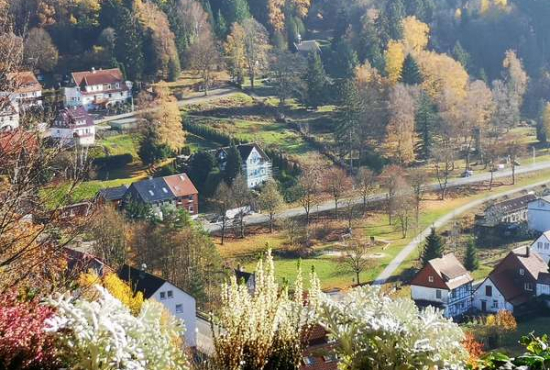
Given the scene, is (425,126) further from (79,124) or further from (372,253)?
(79,124)

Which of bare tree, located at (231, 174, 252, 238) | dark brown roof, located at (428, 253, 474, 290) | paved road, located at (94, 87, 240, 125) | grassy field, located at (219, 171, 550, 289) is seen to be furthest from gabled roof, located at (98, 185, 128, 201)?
dark brown roof, located at (428, 253, 474, 290)

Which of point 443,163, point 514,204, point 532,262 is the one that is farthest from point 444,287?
point 443,163

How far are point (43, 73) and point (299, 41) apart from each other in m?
16.3

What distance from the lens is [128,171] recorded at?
3312cm

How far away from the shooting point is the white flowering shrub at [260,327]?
520 centimetres

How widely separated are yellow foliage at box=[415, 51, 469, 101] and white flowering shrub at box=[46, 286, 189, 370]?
37.2 meters

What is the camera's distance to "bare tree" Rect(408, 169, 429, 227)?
3076 cm

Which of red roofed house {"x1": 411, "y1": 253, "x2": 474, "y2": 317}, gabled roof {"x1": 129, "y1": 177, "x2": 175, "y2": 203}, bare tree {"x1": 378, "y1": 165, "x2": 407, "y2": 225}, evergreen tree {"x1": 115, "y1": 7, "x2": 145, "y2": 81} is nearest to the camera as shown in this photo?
red roofed house {"x1": 411, "y1": 253, "x2": 474, "y2": 317}

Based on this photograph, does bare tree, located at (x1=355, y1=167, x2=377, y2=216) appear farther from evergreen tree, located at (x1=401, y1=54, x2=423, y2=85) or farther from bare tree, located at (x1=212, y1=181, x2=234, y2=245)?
evergreen tree, located at (x1=401, y1=54, x2=423, y2=85)

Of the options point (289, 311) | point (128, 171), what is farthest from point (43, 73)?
point (289, 311)

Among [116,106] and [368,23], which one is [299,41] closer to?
[368,23]

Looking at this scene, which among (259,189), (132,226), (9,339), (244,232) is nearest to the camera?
(9,339)

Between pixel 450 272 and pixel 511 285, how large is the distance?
1.68 m

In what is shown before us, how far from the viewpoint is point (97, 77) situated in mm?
39156
